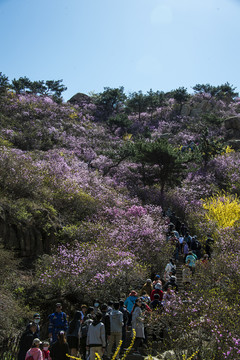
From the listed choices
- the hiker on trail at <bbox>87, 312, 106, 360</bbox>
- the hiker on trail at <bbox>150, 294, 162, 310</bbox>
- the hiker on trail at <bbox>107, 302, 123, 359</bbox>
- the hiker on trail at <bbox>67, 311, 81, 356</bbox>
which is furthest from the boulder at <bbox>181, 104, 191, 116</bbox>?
the hiker on trail at <bbox>87, 312, 106, 360</bbox>

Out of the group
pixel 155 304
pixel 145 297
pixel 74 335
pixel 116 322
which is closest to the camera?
pixel 74 335

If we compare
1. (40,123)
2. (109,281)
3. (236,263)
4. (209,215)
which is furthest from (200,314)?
(40,123)

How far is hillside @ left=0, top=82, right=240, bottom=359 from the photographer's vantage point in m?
13.0

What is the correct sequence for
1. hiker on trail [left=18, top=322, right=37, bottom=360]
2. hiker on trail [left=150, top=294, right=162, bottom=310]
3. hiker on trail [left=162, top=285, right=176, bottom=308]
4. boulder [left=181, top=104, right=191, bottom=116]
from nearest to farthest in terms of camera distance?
hiker on trail [left=18, top=322, right=37, bottom=360], hiker on trail [left=162, top=285, right=176, bottom=308], hiker on trail [left=150, top=294, right=162, bottom=310], boulder [left=181, top=104, right=191, bottom=116]

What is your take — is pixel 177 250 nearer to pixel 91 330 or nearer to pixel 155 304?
pixel 155 304

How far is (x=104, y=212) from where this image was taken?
899 inches

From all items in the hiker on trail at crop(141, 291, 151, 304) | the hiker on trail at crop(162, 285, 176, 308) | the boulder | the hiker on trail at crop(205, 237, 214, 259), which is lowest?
the hiker on trail at crop(141, 291, 151, 304)

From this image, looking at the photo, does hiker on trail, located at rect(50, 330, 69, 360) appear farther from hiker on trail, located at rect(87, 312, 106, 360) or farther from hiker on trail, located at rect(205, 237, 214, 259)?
hiker on trail, located at rect(205, 237, 214, 259)

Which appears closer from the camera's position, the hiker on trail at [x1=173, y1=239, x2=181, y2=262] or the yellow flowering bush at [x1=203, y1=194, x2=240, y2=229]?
the hiker on trail at [x1=173, y1=239, x2=181, y2=262]

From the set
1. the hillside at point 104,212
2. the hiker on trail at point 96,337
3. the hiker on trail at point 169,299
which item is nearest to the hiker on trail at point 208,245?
the hillside at point 104,212

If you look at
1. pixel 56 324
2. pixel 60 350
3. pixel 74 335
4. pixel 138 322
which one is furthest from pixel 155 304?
pixel 60 350

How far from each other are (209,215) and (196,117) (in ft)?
111

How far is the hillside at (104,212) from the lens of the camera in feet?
42.8

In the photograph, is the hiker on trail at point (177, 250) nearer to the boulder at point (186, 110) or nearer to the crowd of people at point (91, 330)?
the crowd of people at point (91, 330)
